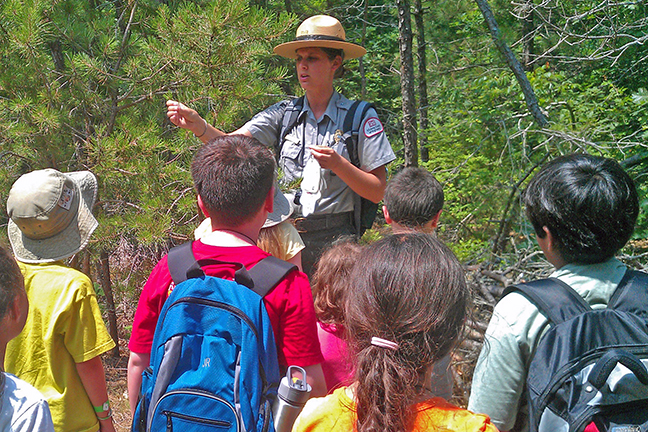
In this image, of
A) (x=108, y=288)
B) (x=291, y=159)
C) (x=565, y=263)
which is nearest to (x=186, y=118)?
(x=291, y=159)

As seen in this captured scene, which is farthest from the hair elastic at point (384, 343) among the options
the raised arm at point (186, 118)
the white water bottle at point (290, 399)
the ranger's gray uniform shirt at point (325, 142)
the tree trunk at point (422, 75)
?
the tree trunk at point (422, 75)

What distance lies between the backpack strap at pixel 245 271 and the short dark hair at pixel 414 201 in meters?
1.07

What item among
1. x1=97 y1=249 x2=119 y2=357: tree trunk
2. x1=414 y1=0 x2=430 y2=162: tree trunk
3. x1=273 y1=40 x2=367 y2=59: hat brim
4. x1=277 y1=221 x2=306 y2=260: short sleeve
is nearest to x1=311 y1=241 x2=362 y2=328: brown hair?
x1=277 y1=221 x2=306 y2=260: short sleeve

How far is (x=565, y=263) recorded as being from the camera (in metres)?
1.60

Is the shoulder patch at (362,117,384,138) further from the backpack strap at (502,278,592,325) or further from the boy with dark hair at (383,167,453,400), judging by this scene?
the backpack strap at (502,278,592,325)

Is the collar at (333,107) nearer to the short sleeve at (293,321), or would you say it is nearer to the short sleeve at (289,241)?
the short sleeve at (289,241)

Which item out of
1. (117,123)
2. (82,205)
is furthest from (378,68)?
(82,205)

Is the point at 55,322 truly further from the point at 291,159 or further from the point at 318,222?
the point at 291,159

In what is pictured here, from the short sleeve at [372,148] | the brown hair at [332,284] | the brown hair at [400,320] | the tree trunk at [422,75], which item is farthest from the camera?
the tree trunk at [422,75]

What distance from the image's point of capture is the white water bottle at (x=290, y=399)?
1.55 metres

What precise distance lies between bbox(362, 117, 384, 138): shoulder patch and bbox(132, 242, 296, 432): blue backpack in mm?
1524

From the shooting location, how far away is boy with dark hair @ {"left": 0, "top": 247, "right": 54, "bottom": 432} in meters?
1.32

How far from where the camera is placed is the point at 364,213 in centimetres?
310

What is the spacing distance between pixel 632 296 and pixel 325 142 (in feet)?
6.11
